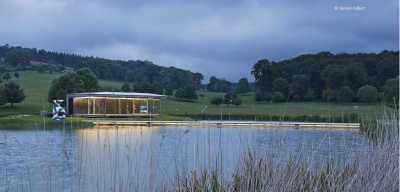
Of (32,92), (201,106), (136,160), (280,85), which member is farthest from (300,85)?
(136,160)

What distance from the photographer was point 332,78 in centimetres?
4253

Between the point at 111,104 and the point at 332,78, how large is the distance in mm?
17944

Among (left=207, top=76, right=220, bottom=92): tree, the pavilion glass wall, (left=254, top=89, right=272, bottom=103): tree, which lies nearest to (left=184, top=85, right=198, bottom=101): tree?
(left=254, top=89, right=272, bottom=103): tree

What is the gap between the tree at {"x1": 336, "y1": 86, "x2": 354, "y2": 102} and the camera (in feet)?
126

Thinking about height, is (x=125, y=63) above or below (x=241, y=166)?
above

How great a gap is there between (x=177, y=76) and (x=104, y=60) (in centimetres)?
1262

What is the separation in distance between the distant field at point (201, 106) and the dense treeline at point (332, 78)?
2.71ft

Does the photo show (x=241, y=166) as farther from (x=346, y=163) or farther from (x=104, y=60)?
(x=104, y=60)

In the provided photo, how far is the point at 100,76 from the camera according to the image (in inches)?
2625

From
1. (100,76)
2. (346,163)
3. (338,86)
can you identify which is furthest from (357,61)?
(346,163)

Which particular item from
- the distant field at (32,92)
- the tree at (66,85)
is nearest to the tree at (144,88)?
the distant field at (32,92)

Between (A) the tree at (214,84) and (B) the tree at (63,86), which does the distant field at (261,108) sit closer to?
(A) the tree at (214,84)

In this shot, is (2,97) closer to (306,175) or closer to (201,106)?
(201,106)

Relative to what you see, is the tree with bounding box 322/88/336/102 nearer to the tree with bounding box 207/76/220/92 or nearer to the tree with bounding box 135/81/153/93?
the tree with bounding box 135/81/153/93
